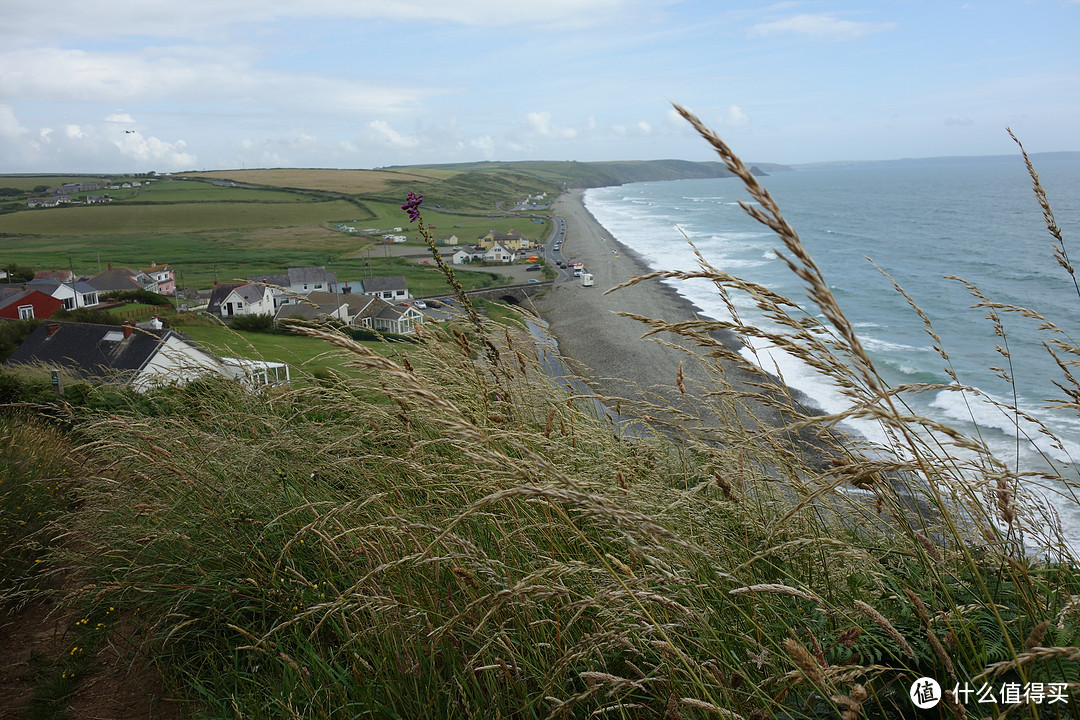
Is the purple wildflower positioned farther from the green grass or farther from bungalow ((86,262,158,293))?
the green grass

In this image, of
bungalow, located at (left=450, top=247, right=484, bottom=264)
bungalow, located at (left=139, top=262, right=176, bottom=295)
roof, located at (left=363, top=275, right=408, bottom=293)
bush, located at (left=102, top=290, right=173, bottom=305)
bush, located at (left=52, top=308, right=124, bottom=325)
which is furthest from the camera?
bungalow, located at (left=450, top=247, right=484, bottom=264)

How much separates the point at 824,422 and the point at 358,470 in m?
2.13

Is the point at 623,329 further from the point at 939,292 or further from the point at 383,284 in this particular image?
the point at 383,284

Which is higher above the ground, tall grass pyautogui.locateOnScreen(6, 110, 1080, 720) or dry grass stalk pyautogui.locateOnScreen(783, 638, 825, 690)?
dry grass stalk pyautogui.locateOnScreen(783, 638, 825, 690)

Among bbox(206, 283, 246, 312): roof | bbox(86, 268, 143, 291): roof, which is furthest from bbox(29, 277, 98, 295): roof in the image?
bbox(206, 283, 246, 312): roof

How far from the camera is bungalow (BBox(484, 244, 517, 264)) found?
84125 millimetres

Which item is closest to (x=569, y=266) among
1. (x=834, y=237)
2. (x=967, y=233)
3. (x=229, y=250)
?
(x=834, y=237)

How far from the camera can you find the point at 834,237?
69000mm

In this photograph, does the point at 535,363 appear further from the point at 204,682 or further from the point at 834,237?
the point at 834,237

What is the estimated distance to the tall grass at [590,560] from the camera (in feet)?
5.04

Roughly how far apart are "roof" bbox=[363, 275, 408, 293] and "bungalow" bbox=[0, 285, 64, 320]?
2452 centimetres

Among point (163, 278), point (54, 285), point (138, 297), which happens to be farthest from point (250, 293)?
point (163, 278)

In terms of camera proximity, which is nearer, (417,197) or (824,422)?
(824,422)

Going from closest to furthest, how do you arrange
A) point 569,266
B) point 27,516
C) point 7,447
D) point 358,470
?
point 358,470 < point 27,516 < point 7,447 < point 569,266
